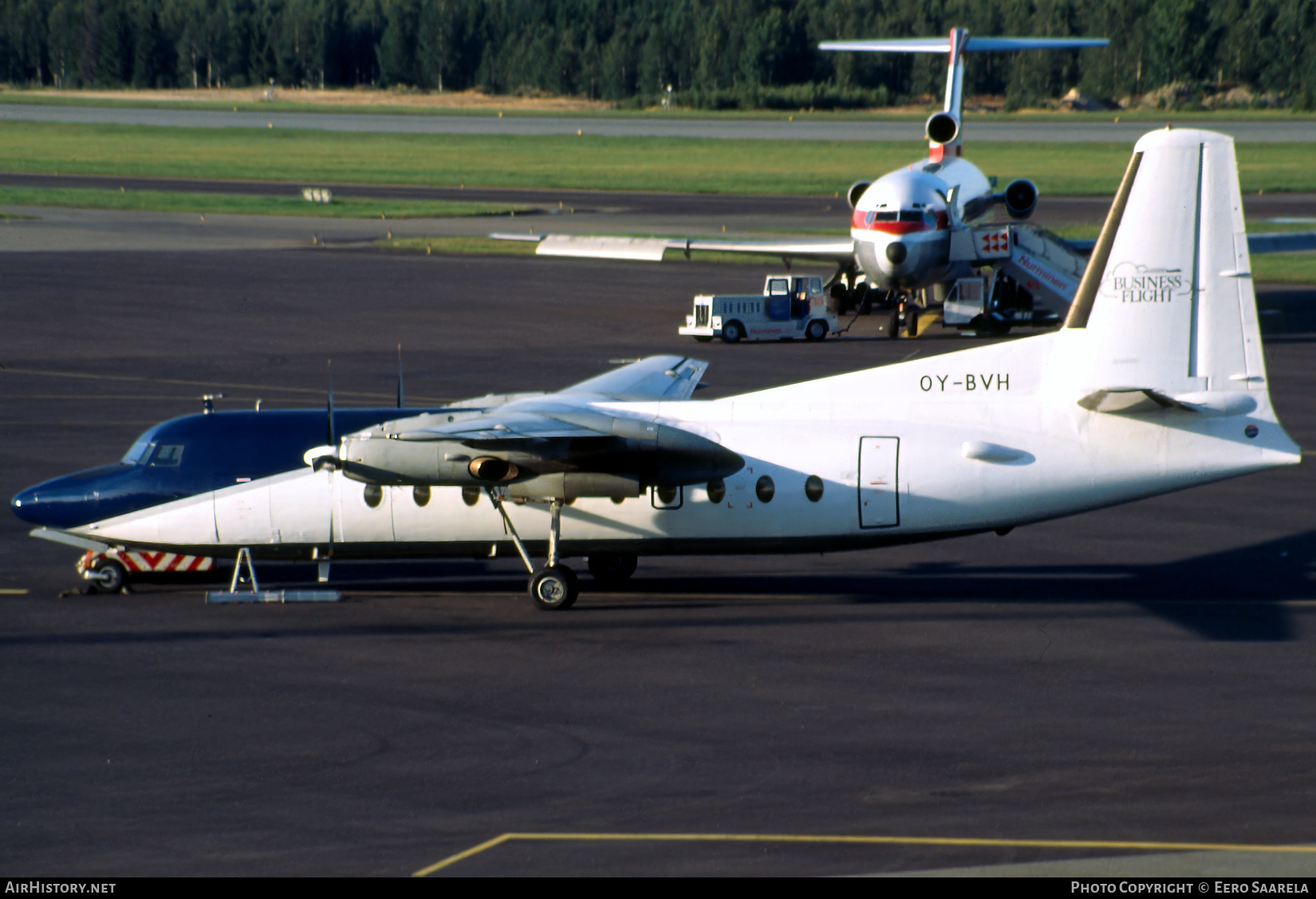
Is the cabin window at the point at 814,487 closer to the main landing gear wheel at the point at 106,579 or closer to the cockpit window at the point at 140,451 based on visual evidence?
the cockpit window at the point at 140,451

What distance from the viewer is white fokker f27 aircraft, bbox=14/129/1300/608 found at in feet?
64.6

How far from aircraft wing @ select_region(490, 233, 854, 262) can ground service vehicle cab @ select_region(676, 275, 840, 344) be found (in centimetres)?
429

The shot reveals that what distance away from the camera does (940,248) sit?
4719 cm

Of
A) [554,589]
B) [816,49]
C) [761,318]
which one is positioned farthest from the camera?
[816,49]

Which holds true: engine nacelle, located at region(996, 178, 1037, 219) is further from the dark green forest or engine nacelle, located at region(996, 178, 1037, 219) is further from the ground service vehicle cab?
the dark green forest

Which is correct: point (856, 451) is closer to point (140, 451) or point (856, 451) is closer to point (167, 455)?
point (167, 455)

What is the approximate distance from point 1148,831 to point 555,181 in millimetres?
95997

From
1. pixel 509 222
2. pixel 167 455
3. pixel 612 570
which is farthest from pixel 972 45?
pixel 167 455

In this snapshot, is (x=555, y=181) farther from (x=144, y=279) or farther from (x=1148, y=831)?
(x=1148, y=831)

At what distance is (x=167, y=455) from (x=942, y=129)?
37496 mm

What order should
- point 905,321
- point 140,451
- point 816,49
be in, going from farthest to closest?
point 816,49 < point 905,321 < point 140,451

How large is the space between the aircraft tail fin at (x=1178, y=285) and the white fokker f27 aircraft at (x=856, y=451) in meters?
0.02

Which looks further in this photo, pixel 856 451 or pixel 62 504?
pixel 62 504

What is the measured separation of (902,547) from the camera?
2484cm
